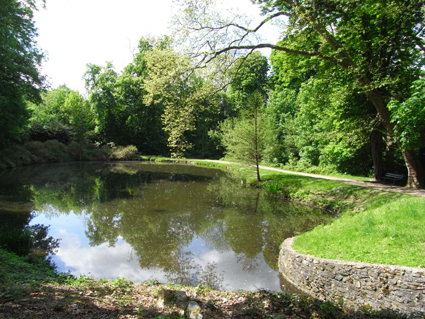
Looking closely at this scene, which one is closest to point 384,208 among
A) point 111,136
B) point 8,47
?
point 8,47

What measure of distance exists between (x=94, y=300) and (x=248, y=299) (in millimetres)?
2458

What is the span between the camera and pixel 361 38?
14.0 metres

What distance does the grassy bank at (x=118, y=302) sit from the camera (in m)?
3.55

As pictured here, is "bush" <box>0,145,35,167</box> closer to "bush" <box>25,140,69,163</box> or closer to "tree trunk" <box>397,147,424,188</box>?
"bush" <box>25,140,69,163</box>

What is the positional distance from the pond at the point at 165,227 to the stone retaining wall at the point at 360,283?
83 cm

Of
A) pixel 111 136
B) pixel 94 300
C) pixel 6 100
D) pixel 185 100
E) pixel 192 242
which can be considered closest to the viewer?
pixel 94 300

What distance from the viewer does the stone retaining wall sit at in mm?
4559

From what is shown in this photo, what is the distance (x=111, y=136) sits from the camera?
135ft

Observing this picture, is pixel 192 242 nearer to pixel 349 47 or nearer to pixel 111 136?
pixel 349 47

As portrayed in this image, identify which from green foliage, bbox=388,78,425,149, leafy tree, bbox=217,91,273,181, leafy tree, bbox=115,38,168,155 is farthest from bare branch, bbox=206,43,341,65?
leafy tree, bbox=115,38,168,155

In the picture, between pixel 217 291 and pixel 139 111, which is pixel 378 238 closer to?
pixel 217 291

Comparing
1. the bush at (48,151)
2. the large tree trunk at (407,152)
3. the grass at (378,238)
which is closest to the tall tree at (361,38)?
the large tree trunk at (407,152)

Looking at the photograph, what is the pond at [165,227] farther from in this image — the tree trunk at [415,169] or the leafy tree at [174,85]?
the tree trunk at [415,169]

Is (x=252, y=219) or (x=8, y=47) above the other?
(x=8, y=47)
